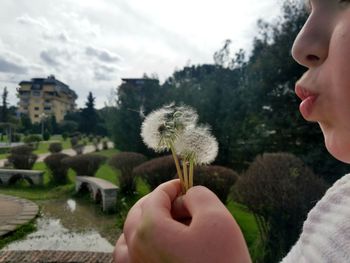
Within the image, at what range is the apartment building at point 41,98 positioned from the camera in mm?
80375

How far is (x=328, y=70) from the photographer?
55 centimetres

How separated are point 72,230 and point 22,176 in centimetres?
742

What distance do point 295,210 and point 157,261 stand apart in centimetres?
445

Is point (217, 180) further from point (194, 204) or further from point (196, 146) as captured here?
point (194, 204)

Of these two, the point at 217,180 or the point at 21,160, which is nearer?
the point at 217,180

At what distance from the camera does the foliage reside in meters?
4.69

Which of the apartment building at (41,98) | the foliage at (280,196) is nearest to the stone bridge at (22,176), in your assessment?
the foliage at (280,196)

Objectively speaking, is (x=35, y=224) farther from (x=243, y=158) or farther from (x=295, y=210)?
(x=243, y=158)

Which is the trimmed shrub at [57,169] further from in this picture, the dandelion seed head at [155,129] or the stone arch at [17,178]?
the dandelion seed head at [155,129]

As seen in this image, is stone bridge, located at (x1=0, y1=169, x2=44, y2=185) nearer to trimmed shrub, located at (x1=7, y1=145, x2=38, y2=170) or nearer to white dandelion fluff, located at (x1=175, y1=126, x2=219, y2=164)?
trimmed shrub, located at (x1=7, y1=145, x2=38, y2=170)

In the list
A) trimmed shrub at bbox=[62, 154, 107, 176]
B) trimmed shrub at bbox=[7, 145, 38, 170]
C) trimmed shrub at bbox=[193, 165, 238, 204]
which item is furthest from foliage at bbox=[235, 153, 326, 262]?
trimmed shrub at bbox=[7, 145, 38, 170]

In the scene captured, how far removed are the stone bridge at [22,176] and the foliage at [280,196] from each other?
1122cm

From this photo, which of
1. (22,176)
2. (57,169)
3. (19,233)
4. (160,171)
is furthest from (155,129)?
(22,176)

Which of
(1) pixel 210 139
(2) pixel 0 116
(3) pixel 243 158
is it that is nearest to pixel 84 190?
(3) pixel 243 158
